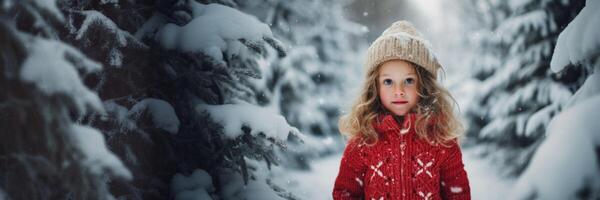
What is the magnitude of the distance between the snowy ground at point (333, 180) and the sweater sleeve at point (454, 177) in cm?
285

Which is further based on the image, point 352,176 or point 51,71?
point 352,176

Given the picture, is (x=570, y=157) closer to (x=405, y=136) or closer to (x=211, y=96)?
(x=405, y=136)

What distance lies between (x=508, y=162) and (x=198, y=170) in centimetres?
609

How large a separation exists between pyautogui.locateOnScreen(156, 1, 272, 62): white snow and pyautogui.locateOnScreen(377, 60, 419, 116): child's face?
745mm

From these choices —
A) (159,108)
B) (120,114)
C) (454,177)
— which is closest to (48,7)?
(120,114)

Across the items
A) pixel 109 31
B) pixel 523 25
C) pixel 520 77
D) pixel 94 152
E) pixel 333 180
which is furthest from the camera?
pixel 333 180

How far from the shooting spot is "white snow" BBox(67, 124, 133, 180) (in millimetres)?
1591

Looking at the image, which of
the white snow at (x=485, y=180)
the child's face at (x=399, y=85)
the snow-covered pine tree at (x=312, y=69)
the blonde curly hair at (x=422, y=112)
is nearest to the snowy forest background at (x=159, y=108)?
the blonde curly hair at (x=422, y=112)

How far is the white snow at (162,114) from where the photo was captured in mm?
2398

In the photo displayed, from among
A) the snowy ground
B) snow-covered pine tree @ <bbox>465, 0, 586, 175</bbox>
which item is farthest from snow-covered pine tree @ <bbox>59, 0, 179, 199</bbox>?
snow-covered pine tree @ <bbox>465, 0, 586, 175</bbox>

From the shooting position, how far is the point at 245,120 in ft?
8.21

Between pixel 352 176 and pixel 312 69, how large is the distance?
735 cm

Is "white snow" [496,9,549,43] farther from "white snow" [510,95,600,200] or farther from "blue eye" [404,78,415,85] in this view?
"white snow" [510,95,600,200]

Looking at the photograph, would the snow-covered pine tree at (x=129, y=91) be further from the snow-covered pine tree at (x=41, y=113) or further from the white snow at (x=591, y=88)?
the white snow at (x=591, y=88)
